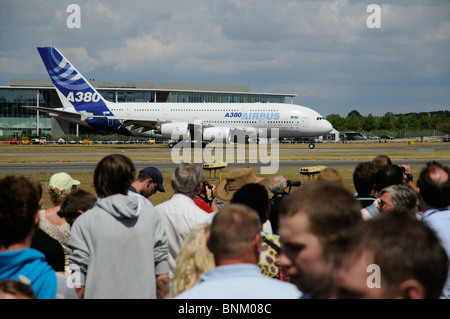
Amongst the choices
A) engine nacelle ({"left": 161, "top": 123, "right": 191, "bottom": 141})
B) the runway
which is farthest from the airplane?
the runway

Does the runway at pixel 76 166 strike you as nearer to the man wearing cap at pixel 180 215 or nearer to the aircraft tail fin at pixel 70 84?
the man wearing cap at pixel 180 215

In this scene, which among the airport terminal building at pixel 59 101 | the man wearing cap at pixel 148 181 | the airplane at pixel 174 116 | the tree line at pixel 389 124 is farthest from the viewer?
the tree line at pixel 389 124

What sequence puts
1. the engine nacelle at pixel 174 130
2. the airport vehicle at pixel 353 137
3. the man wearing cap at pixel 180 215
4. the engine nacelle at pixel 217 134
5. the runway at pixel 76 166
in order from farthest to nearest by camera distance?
1. the airport vehicle at pixel 353 137
2. the engine nacelle at pixel 174 130
3. the engine nacelle at pixel 217 134
4. the runway at pixel 76 166
5. the man wearing cap at pixel 180 215

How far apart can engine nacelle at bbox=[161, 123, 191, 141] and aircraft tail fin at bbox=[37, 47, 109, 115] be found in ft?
26.7

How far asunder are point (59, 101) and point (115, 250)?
10761 cm

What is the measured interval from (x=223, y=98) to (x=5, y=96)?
49.4 m

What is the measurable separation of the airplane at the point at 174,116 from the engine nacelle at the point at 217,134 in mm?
99

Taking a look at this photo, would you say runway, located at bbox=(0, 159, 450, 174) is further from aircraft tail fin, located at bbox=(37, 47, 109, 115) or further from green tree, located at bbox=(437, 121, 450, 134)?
green tree, located at bbox=(437, 121, 450, 134)

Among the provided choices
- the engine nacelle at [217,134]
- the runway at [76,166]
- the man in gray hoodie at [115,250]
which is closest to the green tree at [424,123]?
the engine nacelle at [217,134]

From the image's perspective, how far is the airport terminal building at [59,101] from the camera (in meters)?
101

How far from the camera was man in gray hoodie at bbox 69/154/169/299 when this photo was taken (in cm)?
392

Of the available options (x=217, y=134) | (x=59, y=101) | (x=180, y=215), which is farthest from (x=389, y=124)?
(x=180, y=215)
